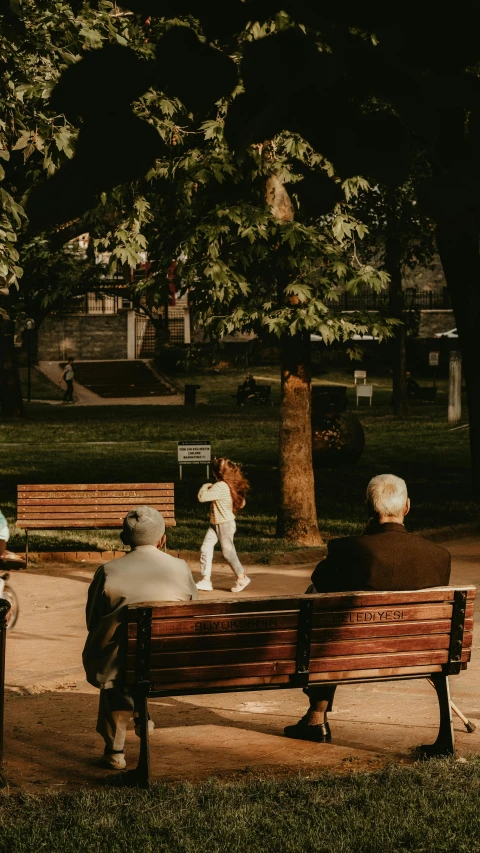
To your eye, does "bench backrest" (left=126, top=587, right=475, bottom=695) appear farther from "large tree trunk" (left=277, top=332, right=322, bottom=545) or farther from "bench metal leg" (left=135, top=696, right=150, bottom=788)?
"large tree trunk" (left=277, top=332, right=322, bottom=545)

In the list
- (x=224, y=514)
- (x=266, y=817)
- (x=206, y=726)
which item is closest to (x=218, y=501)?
(x=224, y=514)

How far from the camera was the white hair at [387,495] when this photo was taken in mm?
5828

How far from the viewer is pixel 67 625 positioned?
399 inches

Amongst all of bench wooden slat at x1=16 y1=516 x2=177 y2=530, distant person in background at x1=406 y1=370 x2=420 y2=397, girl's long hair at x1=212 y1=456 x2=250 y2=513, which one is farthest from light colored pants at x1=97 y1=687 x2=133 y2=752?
distant person in background at x1=406 y1=370 x2=420 y2=397

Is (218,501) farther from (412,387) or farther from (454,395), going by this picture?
(412,387)

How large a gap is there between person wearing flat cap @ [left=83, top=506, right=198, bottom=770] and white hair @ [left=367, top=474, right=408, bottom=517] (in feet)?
3.31

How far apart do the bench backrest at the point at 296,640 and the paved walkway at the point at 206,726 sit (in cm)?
51

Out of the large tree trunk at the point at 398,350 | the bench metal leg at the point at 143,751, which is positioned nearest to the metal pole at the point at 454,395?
the large tree trunk at the point at 398,350

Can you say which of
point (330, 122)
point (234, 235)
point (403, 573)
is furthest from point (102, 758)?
point (234, 235)

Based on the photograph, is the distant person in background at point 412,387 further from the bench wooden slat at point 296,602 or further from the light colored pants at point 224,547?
the bench wooden slat at point 296,602

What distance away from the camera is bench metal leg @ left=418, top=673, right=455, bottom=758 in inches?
233

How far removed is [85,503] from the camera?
1358 cm

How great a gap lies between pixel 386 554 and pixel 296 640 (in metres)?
0.61

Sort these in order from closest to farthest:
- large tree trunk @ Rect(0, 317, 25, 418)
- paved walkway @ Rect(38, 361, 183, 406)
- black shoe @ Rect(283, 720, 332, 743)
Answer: black shoe @ Rect(283, 720, 332, 743) < large tree trunk @ Rect(0, 317, 25, 418) < paved walkway @ Rect(38, 361, 183, 406)
